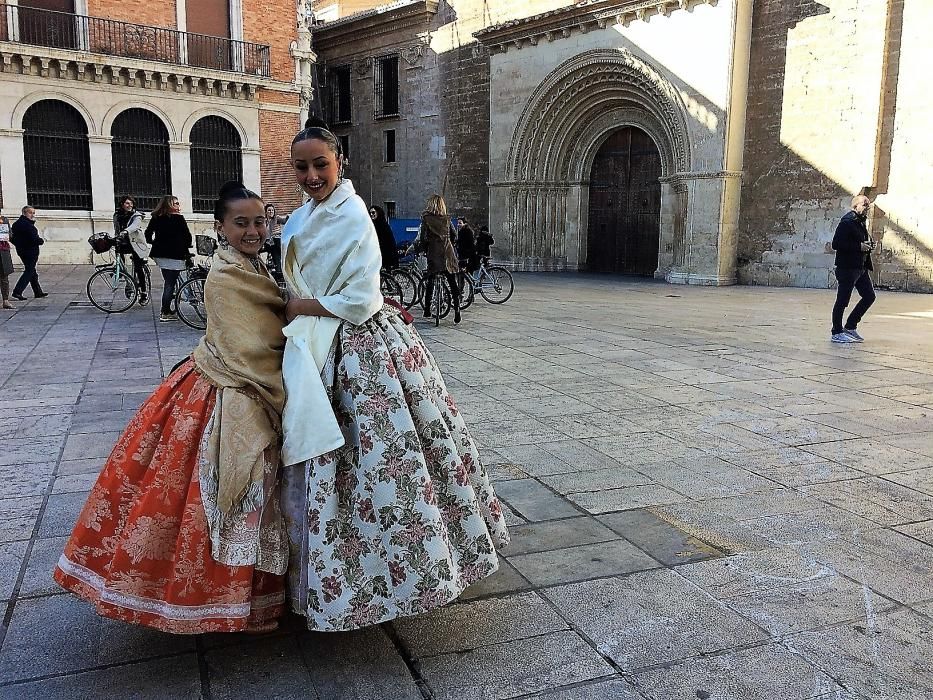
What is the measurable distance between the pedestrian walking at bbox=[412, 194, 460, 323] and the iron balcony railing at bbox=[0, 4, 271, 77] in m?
13.5

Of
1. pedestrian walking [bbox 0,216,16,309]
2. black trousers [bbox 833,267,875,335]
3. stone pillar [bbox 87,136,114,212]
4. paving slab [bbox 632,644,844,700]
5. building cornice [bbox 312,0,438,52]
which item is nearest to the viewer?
paving slab [bbox 632,644,844,700]

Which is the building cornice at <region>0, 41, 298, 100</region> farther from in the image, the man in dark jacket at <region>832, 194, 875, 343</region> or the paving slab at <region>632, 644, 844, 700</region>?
the paving slab at <region>632, 644, 844, 700</region>

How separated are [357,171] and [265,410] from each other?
26.7 metres

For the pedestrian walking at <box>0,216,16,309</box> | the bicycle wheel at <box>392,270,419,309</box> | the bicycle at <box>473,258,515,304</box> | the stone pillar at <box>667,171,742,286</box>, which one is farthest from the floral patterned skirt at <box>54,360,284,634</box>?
the stone pillar at <box>667,171,742,286</box>

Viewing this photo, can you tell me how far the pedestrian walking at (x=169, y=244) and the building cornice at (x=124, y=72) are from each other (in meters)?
11.3

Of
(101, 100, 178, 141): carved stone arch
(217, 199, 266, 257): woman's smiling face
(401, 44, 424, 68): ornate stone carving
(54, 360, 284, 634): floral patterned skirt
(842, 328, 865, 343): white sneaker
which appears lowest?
(842, 328, 865, 343): white sneaker

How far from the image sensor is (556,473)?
4059 millimetres

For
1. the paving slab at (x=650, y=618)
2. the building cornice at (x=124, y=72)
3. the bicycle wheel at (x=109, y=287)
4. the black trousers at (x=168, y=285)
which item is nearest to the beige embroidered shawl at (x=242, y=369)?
the paving slab at (x=650, y=618)

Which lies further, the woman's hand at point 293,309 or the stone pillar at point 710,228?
the stone pillar at point 710,228

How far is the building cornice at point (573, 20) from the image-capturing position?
17.2 m

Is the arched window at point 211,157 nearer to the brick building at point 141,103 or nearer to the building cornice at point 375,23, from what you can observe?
the brick building at point 141,103

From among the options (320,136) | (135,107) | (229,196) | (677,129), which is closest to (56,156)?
(135,107)

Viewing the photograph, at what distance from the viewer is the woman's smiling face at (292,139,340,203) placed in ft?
7.86

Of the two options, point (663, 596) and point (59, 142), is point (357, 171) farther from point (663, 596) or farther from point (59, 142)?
point (663, 596)
